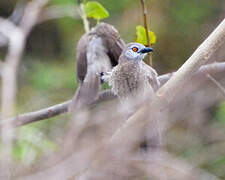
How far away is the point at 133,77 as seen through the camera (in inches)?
117

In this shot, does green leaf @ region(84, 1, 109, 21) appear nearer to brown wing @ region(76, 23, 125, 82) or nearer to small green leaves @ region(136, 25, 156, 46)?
small green leaves @ region(136, 25, 156, 46)

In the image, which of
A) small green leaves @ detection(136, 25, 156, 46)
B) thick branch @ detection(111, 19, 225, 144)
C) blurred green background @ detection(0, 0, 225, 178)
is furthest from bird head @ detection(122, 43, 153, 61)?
blurred green background @ detection(0, 0, 225, 178)

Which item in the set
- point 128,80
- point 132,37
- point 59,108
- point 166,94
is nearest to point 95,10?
point 128,80

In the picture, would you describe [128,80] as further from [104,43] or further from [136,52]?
[104,43]

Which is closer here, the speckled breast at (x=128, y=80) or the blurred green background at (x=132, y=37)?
the speckled breast at (x=128, y=80)

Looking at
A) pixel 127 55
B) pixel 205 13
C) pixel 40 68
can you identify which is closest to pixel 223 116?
pixel 127 55

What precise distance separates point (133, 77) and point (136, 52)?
0.64 ft

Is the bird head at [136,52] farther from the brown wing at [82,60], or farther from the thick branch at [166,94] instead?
the brown wing at [82,60]

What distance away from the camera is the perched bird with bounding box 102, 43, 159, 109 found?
288 centimetres

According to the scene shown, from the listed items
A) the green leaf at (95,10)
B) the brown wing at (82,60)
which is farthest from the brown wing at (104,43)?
the green leaf at (95,10)

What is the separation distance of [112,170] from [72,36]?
4.69 metres

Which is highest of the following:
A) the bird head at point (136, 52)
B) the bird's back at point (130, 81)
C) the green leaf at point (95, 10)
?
the green leaf at point (95, 10)

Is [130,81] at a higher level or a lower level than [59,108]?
higher

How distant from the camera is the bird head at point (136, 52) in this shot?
2949 millimetres
